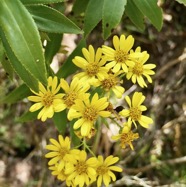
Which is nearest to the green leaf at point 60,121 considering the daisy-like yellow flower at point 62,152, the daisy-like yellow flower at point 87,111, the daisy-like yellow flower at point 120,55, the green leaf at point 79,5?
the daisy-like yellow flower at point 62,152

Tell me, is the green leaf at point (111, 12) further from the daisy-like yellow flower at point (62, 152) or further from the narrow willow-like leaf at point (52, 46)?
the daisy-like yellow flower at point (62, 152)

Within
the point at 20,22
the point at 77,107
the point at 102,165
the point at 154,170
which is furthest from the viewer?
the point at 154,170

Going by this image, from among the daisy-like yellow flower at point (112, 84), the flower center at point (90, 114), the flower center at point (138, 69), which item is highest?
the flower center at point (138, 69)

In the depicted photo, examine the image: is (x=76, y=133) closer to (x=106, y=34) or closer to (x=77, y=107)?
(x=77, y=107)

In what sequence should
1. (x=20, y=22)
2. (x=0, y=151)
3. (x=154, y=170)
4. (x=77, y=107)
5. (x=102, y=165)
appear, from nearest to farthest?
1. (x=20, y=22)
2. (x=77, y=107)
3. (x=102, y=165)
4. (x=154, y=170)
5. (x=0, y=151)

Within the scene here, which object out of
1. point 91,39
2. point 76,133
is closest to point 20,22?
point 76,133

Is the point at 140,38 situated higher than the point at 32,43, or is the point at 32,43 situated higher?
the point at 32,43

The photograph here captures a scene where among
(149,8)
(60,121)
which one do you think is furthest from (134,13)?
(60,121)
